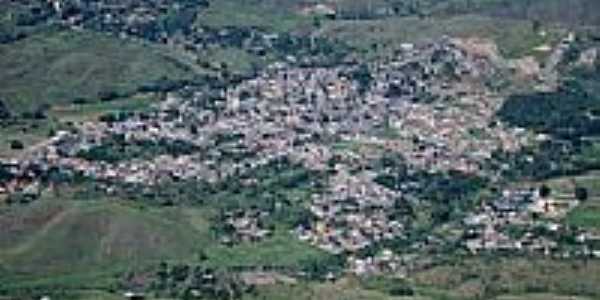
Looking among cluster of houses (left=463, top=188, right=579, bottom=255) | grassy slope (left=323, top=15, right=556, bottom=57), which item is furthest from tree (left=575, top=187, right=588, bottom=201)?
grassy slope (left=323, top=15, right=556, bottom=57)

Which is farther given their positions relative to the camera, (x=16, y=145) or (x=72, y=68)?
(x=72, y=68)

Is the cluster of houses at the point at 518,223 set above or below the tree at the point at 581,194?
below

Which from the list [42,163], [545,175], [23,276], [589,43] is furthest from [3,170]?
[589,43]

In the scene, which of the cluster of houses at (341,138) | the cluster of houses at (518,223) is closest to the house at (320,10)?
the cluster of houses at (341,138)

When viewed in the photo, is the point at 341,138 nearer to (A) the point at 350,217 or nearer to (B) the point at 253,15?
(A) the point at 350,217

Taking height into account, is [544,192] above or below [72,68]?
below

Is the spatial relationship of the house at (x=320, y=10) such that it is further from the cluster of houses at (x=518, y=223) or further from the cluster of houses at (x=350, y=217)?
the cluster of houses at (x=518, y=223)

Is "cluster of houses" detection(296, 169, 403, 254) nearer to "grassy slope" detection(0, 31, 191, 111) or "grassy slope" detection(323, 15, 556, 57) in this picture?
"grassy slope" detection(0, 31, 191, 111)

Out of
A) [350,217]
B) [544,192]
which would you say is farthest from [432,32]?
[350,217]

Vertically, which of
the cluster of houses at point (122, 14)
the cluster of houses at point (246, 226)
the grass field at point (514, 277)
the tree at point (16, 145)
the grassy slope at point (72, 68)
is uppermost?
the cluster of houses at point (122, 14)

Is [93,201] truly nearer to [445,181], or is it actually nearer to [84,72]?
[445,181]
